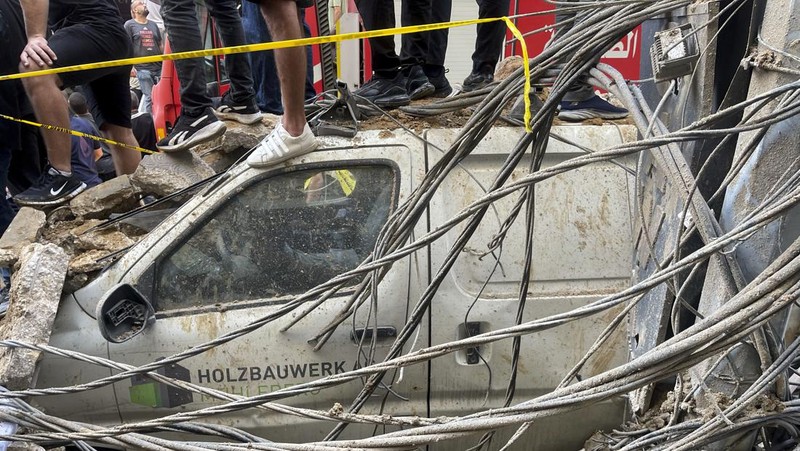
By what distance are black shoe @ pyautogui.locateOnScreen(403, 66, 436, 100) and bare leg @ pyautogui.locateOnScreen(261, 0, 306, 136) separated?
0.78 m

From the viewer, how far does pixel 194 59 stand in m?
4.62

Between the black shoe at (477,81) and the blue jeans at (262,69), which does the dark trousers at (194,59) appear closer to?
the blue jeans at (262,69)

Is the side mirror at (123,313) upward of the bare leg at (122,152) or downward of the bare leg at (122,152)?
downward

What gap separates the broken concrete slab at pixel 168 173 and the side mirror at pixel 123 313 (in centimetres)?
97

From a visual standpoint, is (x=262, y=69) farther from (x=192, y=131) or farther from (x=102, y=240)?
(x=102, y=240)

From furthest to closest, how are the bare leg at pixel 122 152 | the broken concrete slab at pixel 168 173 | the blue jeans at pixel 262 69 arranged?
the blue jeans at pixel 262 69
the bare leg at pixel 122 152
the broken concrete slab at pixel 168 173

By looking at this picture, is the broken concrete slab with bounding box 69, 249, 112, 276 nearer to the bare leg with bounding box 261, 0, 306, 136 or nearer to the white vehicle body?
the white vehicle body

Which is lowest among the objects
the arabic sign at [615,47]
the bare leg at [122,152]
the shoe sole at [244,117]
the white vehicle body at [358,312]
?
the white vehicle body at [358,312]

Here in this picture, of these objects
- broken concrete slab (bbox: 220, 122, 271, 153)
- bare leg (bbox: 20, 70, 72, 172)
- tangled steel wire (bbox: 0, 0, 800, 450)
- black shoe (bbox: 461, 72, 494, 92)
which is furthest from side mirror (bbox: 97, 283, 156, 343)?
black shoe (bbox: 461, 72, 494, 92)

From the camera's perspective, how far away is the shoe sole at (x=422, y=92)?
425cm

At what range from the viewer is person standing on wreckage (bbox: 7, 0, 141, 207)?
4402 mm

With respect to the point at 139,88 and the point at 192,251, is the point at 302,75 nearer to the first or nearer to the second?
the point at 192,251

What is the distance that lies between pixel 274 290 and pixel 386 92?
54.0 inches

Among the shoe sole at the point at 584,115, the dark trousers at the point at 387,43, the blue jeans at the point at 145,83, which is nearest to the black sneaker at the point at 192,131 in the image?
the dark trousers at the point at 387,43
